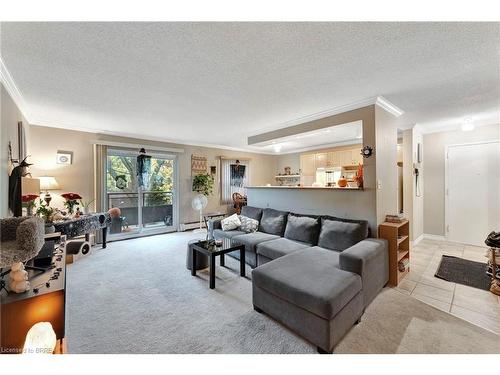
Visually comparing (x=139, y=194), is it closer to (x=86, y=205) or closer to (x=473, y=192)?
(x=86, y=205)

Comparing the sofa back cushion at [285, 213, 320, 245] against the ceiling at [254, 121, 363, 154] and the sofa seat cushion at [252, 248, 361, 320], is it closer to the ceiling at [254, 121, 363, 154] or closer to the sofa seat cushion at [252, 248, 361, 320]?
the sofa seat cushion at [252, 248, 361, 320]

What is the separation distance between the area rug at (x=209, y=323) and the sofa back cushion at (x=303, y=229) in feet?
3.34

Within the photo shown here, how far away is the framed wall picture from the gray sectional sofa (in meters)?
3.91

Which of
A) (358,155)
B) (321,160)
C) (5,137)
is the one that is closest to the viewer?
(5,137)

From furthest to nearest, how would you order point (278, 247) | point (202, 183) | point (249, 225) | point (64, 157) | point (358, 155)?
point (202, 183) → point (358, 155) → point (64, 157) → point (249, 225) → point (278, 247)

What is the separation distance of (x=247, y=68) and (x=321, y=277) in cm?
210

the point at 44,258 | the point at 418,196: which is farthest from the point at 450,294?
the point at 44,258

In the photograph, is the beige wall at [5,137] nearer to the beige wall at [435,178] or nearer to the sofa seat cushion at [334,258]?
the sofa seat cushion at [334,258]

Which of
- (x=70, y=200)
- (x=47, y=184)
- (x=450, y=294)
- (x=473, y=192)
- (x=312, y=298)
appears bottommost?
(x=450, y=294)

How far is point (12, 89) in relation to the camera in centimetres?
246

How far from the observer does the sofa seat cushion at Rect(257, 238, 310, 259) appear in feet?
9.19

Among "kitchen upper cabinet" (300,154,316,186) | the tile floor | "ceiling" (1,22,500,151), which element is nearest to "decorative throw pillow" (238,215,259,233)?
"ceiling" (1,22,500,151)

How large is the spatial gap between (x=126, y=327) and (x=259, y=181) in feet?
19.8

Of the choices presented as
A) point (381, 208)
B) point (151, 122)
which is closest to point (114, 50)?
point (151, 122)
